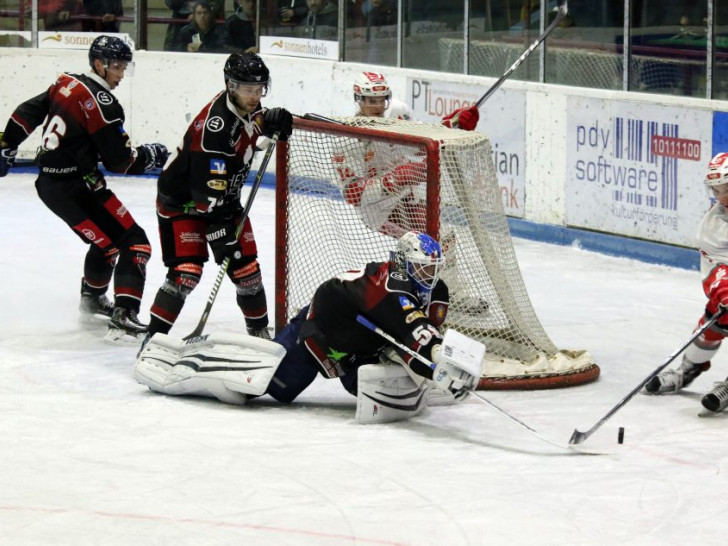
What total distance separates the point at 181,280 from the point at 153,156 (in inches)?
30.6

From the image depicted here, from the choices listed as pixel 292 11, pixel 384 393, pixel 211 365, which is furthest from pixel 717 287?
pixel 292 11

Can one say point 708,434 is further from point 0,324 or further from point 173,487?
point 0,324

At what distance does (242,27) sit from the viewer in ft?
34.6

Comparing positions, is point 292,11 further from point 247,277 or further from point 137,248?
point 247,277

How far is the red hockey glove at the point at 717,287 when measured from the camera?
14.9 ft

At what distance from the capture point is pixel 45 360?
18.0 ft

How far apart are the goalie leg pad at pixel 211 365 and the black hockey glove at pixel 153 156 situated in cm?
109

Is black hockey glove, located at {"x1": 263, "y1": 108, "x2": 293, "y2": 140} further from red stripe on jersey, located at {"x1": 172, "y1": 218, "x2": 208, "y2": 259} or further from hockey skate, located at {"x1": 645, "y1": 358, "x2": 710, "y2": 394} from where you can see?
hockey skate, located at {"x1": 645, "y1": 358, "x2": 710, "y2": 394}

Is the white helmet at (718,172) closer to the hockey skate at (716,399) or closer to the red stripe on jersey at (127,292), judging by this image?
the hockey skate at (716,399)

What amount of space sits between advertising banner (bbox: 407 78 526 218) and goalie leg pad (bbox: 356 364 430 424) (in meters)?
3.94

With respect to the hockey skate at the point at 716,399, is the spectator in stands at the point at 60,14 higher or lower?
higher

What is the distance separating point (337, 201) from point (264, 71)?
2.26 feet

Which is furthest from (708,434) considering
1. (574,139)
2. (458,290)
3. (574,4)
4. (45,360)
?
(574,4)

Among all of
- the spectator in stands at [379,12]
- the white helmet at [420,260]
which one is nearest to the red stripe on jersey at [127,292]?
the white helmet at [420,260]
